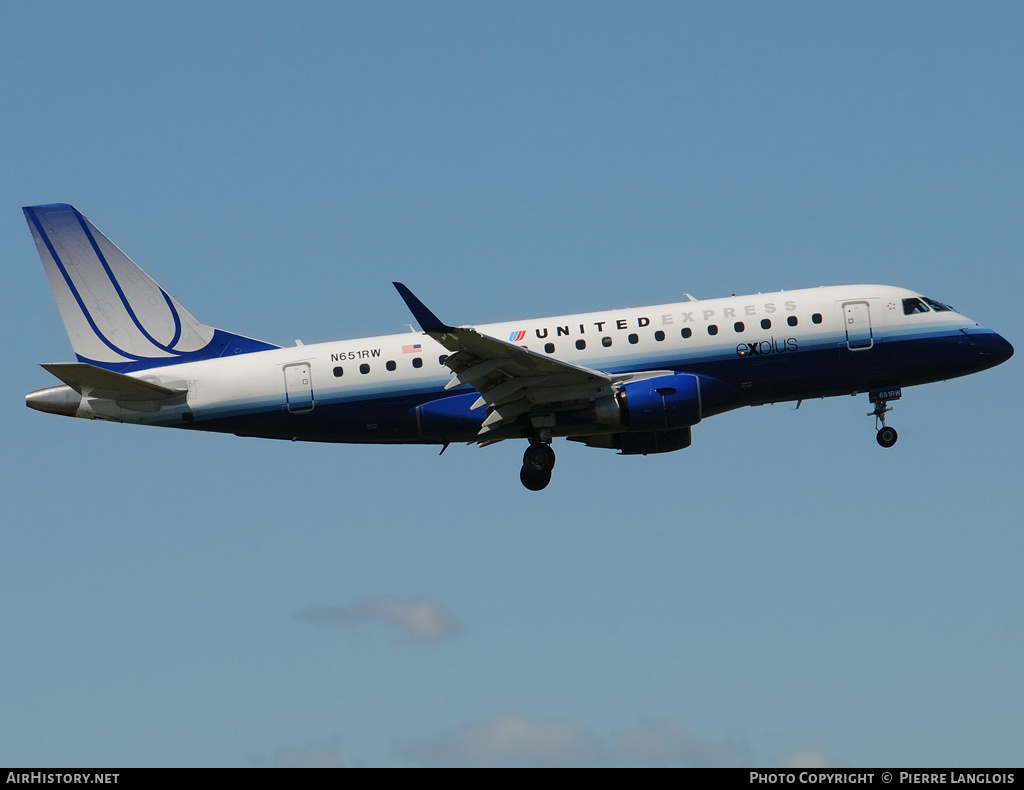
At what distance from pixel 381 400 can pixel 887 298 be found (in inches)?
619

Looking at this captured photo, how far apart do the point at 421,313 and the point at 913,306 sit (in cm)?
1588

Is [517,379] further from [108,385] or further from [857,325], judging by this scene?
[108,385]

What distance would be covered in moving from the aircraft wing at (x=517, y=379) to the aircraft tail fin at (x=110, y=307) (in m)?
7.44

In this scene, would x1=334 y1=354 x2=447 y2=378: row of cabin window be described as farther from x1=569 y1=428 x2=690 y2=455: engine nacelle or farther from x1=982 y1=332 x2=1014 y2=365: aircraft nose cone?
x1=982 y1=332 x2=1014 y2=365: aircraft nose cone

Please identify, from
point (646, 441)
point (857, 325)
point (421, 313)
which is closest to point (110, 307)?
point (421, 313)

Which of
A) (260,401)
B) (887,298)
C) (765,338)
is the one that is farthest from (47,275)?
(887,298)

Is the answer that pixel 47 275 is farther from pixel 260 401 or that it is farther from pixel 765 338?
pixel 765 338

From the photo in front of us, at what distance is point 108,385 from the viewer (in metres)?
40.8

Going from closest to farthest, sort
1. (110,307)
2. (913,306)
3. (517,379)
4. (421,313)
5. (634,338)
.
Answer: (421,313) → (517,379) → (634,338) → (913,306) → (110,307)

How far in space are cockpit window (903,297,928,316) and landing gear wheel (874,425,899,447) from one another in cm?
360

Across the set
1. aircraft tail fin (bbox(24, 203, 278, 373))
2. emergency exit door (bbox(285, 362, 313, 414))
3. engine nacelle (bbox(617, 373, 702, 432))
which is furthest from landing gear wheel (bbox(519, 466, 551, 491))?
aircraft tail fin (bbox(24, 203, 278, 373))

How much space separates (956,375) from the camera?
42688 mm

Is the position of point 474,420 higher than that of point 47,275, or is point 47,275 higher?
point 47,275
